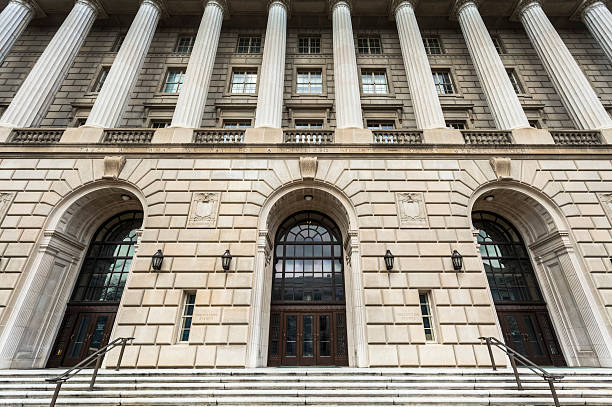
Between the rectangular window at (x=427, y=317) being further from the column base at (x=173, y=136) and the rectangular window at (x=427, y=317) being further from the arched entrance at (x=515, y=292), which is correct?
the column base at (x=173, y=136)

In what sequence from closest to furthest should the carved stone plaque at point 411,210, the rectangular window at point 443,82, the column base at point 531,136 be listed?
the carved stone plaque at point 411,210
the column base at point 531,136
the rectangular window at point 443,82

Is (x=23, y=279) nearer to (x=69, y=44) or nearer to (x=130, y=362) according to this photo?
(x=130, y=362)

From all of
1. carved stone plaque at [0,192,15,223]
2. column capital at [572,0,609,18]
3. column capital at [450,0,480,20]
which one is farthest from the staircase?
column capital at [572,0,609,18]

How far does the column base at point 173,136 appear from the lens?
12.2 metres

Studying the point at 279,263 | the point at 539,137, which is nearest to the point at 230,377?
the point at 279,263

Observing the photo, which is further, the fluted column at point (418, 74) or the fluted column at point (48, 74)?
the fluted column at point (418, 74)

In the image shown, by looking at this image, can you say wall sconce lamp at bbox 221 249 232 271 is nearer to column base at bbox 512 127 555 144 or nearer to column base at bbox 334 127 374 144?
column base at bbox 334 127 374 144

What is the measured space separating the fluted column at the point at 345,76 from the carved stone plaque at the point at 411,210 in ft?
12.6

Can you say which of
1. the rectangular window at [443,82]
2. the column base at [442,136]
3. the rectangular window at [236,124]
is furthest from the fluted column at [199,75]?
the rectangular window at [443,82]

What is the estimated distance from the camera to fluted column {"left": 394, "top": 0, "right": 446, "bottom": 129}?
13284 millimetres

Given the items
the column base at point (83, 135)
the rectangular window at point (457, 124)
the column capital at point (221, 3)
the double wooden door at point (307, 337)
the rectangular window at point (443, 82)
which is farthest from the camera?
the column capital at point (221, 3)

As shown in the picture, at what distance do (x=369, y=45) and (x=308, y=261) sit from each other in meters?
15.4

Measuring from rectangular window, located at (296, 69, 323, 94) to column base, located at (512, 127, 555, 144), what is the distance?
10.1 meters

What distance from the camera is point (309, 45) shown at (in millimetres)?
19062
